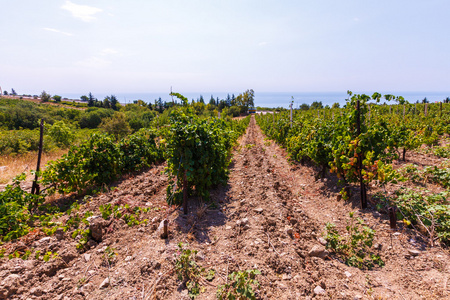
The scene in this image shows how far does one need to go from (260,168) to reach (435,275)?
535 cm

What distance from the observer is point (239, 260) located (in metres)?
3.15

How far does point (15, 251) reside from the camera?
3.26 meters

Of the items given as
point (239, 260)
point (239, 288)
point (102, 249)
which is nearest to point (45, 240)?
point (102, 249)

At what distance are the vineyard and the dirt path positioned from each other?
0.06 ft

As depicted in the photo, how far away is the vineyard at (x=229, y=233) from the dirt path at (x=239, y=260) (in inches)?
0.7

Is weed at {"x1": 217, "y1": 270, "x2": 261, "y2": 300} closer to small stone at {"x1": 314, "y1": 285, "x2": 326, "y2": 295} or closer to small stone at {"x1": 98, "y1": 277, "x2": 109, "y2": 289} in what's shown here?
small stone at {"x1": 314, "y1": 285, "x2": 326, "y2": 295}

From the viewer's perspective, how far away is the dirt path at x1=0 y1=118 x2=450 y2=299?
8.66ft

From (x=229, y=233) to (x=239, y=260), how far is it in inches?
31.8

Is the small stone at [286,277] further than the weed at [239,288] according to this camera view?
Yes

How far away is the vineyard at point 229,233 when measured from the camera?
2709 millimetres

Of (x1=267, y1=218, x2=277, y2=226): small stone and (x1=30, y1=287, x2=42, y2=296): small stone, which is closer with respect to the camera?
(x1=30, y1=287, x2=42, y2=296): small stone

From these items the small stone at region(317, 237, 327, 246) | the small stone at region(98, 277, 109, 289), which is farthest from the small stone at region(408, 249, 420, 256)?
the small stone at region(98, 277, 109, 289)

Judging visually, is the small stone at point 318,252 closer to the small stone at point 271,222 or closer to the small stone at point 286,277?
the small stone at point 286,277

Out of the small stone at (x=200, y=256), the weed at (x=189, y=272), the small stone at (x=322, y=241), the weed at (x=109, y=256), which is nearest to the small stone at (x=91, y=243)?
the weed at (x=109, y=256)
